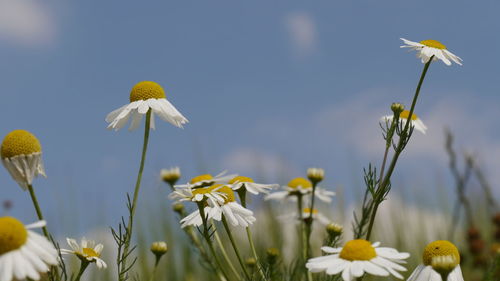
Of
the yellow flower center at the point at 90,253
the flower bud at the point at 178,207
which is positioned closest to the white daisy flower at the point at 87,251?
the yellow flower center at the point at 90,253

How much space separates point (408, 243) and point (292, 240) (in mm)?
1465

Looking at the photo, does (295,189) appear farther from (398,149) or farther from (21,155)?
(21,155)

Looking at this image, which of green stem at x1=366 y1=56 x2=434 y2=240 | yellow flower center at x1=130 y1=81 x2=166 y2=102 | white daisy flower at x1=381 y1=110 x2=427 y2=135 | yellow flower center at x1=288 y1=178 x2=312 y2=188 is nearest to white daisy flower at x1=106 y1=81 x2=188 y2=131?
yellow flower center at x1=130 y1=81 x2=166 y2=102

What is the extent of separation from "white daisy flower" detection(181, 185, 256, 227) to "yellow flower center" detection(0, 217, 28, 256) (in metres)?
0.51

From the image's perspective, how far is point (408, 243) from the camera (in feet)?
19.1

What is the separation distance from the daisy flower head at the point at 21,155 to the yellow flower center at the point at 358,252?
77cm

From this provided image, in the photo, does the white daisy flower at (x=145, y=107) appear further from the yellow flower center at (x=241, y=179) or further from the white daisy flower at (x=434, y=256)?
the white daisy flower at (x=434, y=256)

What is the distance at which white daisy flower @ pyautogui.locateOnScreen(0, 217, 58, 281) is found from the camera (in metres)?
1.18

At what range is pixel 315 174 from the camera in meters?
2.46

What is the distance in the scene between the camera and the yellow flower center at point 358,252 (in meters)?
1.49

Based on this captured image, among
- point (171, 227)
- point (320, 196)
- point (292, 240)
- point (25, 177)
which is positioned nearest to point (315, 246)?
point (292, 240)

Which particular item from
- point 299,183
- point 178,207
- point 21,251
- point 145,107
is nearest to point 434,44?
point 299,183

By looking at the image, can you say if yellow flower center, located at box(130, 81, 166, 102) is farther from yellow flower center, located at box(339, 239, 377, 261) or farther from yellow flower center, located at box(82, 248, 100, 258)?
yellow flower center, located at box(339, 239, 377, 261)

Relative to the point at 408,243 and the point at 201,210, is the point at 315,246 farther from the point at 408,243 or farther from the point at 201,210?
the point at 201,210
